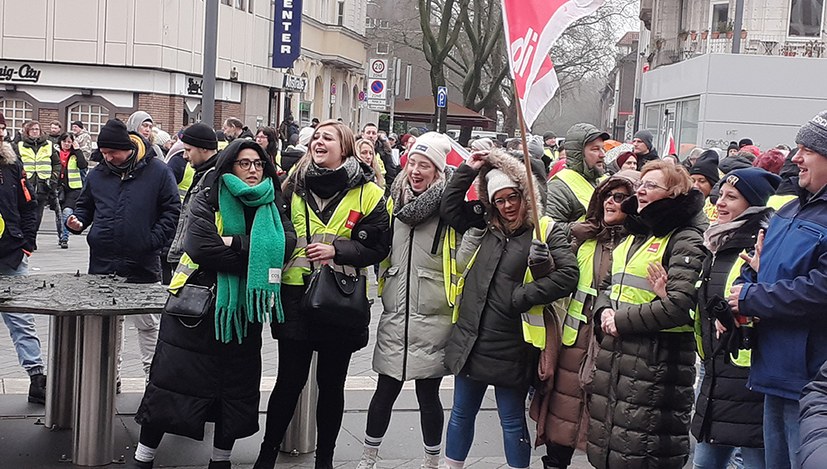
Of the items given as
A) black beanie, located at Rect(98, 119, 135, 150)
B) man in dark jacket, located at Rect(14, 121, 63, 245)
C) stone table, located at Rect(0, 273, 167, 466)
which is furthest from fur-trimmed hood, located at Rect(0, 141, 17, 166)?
man in dark jacket, located at Rect(14, 121, 63, 245)

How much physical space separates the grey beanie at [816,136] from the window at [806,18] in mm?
32810

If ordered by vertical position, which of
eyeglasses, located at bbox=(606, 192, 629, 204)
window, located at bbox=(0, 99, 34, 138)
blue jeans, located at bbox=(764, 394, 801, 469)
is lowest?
blue jeans, located at bbox=(764, 394, 801, 469)

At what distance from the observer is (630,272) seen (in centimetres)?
502

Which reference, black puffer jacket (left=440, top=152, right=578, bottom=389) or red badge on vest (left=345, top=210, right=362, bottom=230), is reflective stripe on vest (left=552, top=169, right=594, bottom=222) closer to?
black puffer jacket (left=440, top=152, right=578, bottom=389)

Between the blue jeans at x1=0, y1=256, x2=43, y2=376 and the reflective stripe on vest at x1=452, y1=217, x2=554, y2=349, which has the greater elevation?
the reflective stripe on vest at x1=452, y1=217, x2=554, y2=349

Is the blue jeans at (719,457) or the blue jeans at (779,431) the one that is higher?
the blue jeans at (779,431)

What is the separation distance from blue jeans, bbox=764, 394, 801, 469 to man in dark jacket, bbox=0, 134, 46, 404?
470 centimetres

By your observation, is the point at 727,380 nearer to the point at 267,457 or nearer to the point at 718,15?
the point at 267,457

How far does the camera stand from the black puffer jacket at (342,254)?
18.1 feet

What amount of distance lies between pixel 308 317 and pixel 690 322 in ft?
6.38

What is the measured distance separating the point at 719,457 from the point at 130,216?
154 inches

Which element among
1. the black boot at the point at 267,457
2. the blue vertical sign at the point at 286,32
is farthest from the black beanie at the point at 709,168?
the blue vertical sign at the point at 286,32

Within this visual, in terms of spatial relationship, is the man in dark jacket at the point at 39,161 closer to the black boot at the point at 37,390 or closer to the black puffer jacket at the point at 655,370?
the black boot at the point at 37,390

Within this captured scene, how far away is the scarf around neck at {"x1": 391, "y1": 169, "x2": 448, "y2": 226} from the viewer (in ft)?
18.8
